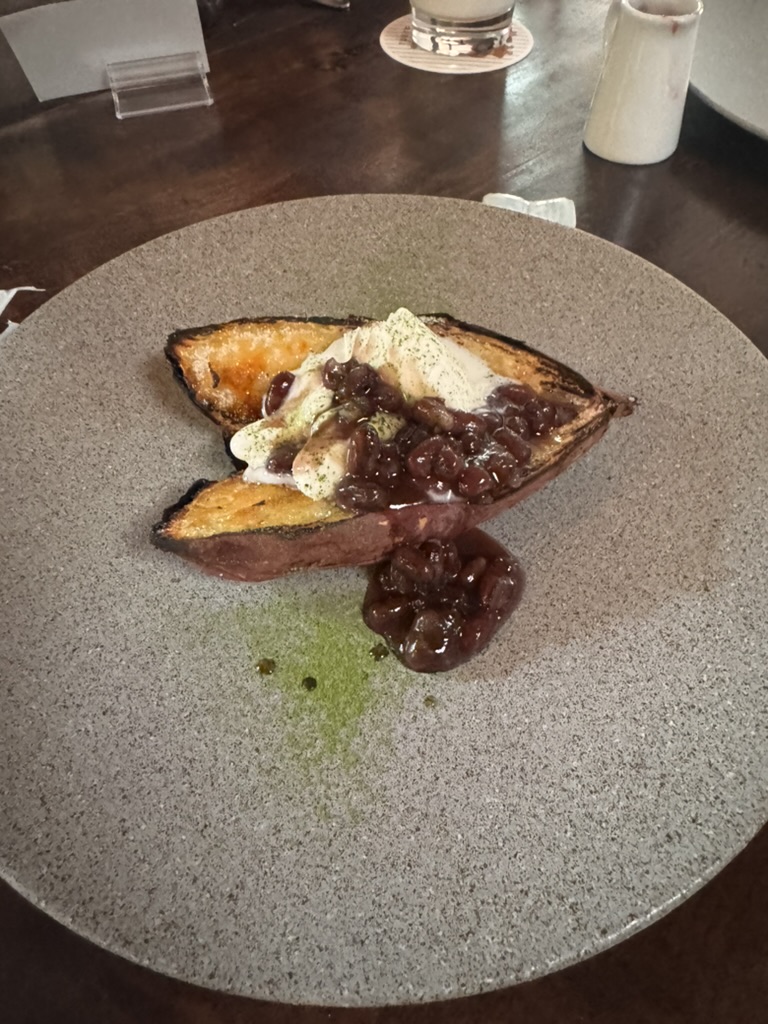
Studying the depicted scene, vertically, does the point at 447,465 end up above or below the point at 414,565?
above

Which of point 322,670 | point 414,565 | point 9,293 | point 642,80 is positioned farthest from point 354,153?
point 322,670

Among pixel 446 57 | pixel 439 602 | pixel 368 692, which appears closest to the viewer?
pixel 368 692

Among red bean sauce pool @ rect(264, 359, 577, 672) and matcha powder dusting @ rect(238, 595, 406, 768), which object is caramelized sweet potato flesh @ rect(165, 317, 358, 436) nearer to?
red bean sauce pool @ rect(264, 359, 577, 672)

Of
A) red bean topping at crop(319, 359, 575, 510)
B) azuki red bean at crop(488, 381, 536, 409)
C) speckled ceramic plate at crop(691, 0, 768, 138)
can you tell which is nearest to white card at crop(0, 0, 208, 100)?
speckled ceramic plate at crop(691, 0, 768, 138)

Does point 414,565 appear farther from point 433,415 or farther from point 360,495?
point 433,415

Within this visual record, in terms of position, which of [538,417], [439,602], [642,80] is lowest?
[439,602]

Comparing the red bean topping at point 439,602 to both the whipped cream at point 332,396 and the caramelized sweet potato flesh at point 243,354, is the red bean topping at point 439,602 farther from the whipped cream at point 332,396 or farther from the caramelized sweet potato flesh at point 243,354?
the caramelized sweet potato flesh at point 243,354

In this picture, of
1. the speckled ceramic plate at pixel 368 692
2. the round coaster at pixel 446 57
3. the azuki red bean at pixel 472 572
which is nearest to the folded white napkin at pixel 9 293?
the speckled ceramic plate at pixel 368 692

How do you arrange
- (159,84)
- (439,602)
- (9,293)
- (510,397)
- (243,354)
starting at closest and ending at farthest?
(439,602) < (510,397) < (243,354) < (9,293) < (159,84)

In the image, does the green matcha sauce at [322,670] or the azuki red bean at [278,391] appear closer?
the green matcha sauce at [322,670]
